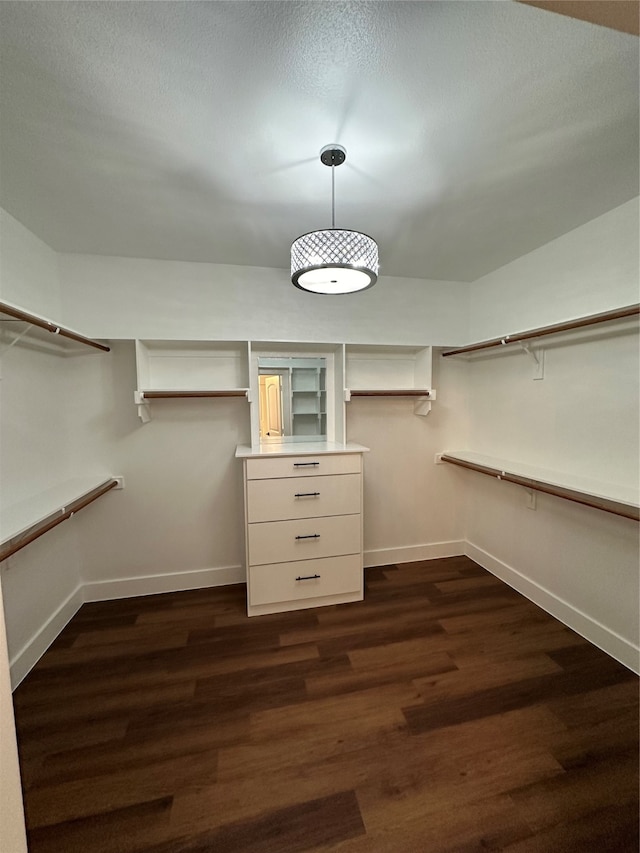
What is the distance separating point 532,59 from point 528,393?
1.79m

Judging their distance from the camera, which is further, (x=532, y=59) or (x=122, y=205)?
(x=122, y=205)

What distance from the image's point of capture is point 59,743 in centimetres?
140

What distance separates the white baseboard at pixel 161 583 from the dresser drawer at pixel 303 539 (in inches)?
22.3

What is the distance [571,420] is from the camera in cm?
204

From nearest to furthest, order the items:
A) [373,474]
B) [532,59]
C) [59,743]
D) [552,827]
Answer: [532,59] < [552,827] < [59,743] < [373,474]

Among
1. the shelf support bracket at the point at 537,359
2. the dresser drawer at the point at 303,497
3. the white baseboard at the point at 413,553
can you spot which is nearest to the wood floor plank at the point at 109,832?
the dresser drawer at the point at 303,497

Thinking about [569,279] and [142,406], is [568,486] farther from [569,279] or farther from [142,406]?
[142,406]

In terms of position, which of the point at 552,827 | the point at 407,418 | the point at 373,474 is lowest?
the point at 552,827

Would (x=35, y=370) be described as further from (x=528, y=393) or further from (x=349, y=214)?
(x=528, y=393)

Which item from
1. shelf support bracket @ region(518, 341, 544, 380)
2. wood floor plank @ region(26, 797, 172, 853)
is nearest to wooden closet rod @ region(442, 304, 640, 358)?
shelf support bracket @ region(518, 341, 544, 380)

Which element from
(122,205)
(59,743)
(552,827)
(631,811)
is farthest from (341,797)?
(122,205)

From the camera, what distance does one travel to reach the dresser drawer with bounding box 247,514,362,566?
2186 mm

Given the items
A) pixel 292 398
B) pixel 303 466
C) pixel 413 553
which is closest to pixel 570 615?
pixel 413 553

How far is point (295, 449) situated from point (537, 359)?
1718 millimetres
